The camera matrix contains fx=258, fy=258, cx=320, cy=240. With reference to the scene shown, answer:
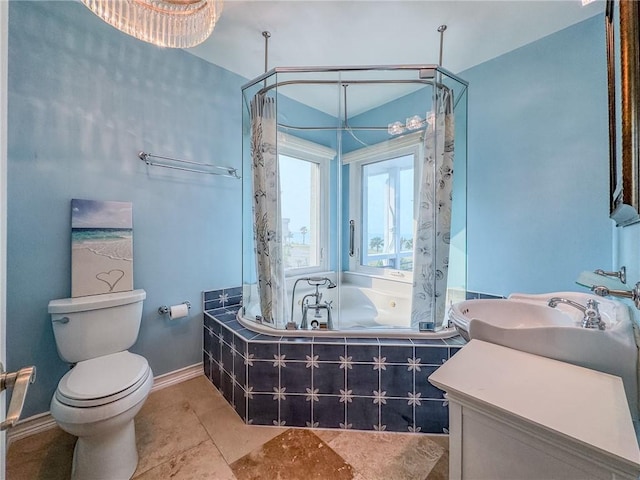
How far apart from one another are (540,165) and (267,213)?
2.00 meters

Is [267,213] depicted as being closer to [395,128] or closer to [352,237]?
[352,237]

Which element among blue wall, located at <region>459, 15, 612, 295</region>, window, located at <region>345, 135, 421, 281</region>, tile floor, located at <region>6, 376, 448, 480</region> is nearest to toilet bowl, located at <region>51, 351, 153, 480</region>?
tile floor, located at <region>6, 376, 448, 480</region>

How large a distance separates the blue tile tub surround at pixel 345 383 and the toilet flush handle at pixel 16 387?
1.13 meters

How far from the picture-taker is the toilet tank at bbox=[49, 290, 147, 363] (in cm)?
146

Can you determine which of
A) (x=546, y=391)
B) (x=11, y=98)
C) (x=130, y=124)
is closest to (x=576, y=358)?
(x=546, y=391)

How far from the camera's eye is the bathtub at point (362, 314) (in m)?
1.66

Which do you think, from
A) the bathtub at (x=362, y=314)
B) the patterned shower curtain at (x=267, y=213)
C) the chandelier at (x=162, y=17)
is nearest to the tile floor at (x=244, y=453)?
the bathtub at (x=362, y=314)

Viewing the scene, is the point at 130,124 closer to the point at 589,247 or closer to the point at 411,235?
the point at 411,235

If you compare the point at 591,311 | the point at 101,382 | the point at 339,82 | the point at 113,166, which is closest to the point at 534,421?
the point at 591,311

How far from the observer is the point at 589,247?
1.68 m

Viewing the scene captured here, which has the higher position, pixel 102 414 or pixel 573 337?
pixel 573 337

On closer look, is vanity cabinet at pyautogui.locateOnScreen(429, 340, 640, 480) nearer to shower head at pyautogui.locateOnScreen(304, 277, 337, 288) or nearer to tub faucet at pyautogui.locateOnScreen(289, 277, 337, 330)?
tub faucet at pyautogui.locateOnScreen(289, 277, 337, 330)

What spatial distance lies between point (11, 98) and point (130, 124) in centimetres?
54

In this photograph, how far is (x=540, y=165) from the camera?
72.6 inches
